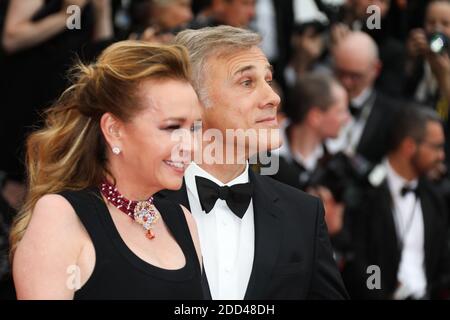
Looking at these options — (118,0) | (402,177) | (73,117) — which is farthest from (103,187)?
(402,177)

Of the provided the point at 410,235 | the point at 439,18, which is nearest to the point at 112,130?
the point at 410,235

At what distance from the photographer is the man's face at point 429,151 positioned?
603 centimetres

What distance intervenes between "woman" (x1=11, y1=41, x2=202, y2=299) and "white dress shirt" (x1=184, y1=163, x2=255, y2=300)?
0.86ft

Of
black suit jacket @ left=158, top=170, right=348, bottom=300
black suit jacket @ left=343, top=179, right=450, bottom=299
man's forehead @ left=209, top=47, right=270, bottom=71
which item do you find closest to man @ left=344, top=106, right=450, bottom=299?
black suit jacket @ left=343, top=179, right=450, bottom=299

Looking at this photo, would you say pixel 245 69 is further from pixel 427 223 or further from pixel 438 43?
pixel 438 43

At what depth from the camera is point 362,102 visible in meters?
6.31

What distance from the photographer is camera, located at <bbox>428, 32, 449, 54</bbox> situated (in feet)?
20.1

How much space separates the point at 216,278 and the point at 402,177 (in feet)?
10.4

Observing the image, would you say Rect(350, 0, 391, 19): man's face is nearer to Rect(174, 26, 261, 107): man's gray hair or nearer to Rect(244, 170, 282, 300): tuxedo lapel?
Rect(174, 26, 261, 107): man's gray hair

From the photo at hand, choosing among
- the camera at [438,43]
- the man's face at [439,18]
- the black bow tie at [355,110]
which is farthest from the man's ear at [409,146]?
the man's face at [439,18]

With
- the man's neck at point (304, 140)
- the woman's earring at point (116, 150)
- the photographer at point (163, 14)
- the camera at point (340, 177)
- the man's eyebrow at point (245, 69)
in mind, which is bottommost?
the camera at point (340, 177)

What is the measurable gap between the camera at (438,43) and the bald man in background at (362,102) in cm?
35

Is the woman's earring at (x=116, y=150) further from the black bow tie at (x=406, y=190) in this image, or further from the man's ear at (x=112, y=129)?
the black bow tie at (x=406, y=190)
